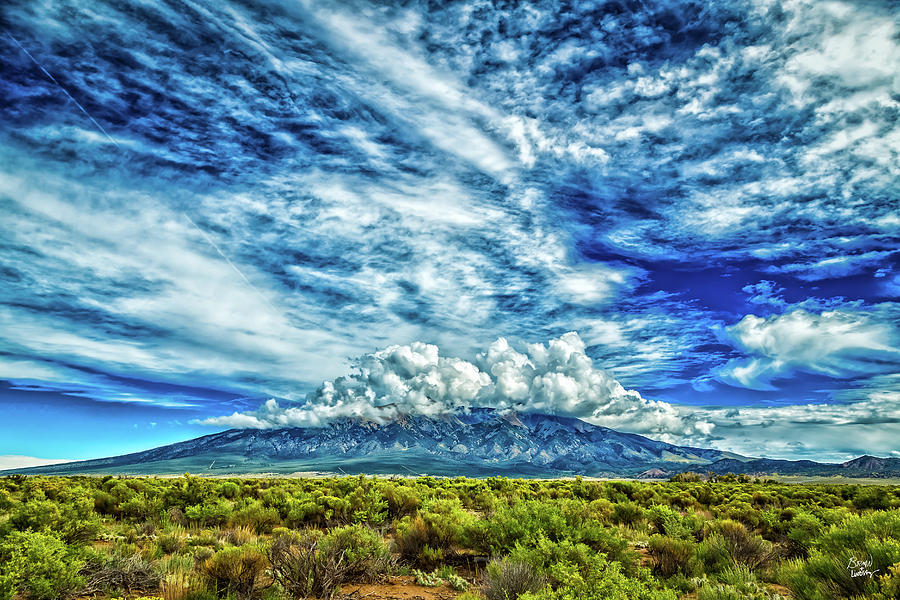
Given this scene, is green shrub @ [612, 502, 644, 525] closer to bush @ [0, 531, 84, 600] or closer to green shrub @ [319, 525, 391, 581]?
green shrub @ [319, 525, 391, 581]

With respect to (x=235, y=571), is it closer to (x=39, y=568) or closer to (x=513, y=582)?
(x=39, y=568)

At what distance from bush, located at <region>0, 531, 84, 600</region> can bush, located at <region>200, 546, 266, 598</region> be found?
6.99ft

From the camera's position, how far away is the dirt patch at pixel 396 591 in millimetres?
9151

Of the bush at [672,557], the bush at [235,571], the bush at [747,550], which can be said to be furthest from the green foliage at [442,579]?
the bush at [747,550]

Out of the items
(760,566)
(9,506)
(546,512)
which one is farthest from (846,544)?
(9,506)

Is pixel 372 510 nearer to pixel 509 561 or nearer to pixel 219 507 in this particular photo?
pixel 219 507

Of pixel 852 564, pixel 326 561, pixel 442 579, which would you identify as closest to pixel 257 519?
pixel 326 561

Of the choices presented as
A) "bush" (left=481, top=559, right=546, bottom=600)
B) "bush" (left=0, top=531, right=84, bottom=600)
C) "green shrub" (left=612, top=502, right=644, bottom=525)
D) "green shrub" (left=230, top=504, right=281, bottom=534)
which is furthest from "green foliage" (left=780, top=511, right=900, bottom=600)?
"green shrub" (left=230, top=504, right=281, bottom=534)

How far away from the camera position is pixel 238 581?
8.38 m

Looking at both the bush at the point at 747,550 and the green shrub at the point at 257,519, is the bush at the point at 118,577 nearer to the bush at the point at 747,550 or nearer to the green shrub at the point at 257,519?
the green shrub at the point at 257,519

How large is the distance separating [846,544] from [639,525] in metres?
9.78

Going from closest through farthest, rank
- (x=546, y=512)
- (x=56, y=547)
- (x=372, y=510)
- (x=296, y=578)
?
(x=56, y=547) < (x=296, y=578) < (x=546, y=512) < (x=372, y=510)

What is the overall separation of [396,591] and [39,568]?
21.2 feet

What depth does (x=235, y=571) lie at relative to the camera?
844cm
